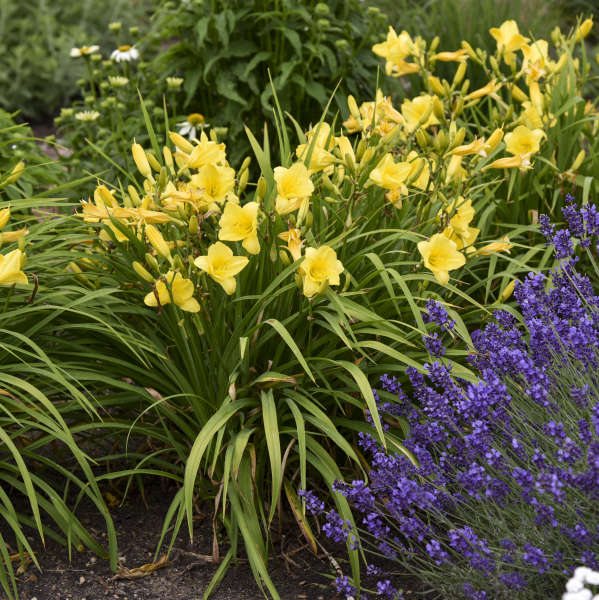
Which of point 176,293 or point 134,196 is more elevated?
point 134,196

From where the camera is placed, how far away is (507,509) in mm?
2062

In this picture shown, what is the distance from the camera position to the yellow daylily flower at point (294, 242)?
2307 millimetres

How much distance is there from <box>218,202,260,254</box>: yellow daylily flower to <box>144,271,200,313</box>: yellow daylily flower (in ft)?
0.53

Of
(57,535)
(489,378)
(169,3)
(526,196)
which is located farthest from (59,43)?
(489,378)

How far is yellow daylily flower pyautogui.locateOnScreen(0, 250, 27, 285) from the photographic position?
2262 mm

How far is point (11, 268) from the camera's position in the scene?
226 centimetres

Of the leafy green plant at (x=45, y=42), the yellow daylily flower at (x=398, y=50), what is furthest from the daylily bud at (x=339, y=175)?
the leafy green plant at (x=45, y=42)

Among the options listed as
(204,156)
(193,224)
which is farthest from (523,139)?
(193,224)

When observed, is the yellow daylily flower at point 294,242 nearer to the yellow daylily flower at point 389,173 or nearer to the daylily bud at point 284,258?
the daylily bud at point 284,258

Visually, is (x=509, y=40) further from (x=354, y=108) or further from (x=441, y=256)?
(x=441, y=256)

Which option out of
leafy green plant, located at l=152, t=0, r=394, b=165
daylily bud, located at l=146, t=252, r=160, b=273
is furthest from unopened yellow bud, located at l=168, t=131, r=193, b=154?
leafy green plant, located at l=152, t=0, r=394, b=165

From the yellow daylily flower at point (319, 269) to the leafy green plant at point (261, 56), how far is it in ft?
6.21

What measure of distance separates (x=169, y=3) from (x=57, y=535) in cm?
282

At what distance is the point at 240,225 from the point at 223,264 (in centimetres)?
12
